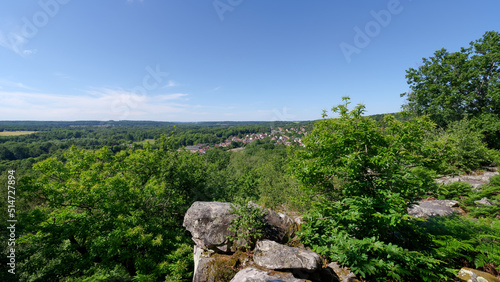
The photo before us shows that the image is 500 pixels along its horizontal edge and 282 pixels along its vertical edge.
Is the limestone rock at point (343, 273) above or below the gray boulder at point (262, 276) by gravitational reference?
below

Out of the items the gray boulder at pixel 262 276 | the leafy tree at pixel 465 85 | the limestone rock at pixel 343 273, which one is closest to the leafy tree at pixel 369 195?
the limestone rock at pixel 343 273

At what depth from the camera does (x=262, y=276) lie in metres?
4.93

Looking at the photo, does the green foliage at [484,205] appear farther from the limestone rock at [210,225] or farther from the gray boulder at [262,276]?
the limestone rock at [210,225]

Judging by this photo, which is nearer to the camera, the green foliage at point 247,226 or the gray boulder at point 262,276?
the gray boulder at point 262,276

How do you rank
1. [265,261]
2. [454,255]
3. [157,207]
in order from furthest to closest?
[157,207] < [265,261] < [454,255]

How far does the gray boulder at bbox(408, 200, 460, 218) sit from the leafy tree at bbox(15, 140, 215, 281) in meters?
11.1

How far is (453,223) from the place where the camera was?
572 centimetres

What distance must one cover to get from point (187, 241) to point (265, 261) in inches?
283

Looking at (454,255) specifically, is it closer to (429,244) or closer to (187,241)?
(429,244)

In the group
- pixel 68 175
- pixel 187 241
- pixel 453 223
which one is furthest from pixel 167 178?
pixel 453 223

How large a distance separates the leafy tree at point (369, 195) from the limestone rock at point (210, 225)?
3.24m

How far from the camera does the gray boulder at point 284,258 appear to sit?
537 cm

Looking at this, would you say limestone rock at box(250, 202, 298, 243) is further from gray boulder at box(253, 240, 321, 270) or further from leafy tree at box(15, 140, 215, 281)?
leafy tree at box(15, 140, 215, 281)

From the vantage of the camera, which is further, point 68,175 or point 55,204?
point 68,175
